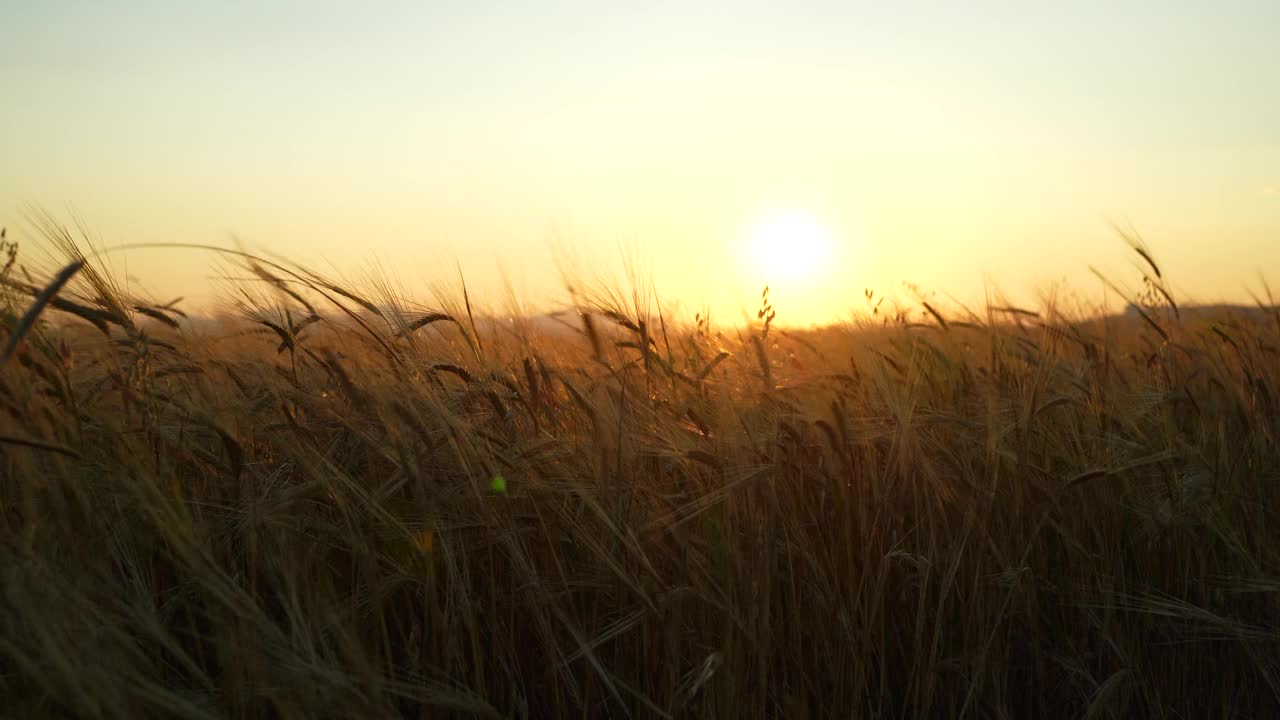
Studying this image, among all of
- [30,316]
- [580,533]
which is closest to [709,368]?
[580,533]

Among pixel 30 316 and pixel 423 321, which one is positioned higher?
pixel 30 316

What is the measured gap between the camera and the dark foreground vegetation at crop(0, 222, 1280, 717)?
1.09 metres

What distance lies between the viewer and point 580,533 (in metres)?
1.29

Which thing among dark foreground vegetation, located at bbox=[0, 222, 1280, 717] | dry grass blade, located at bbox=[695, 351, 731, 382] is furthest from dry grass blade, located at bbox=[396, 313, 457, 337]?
dry grass blade, located at bbox=[695, 351, 731, 382]

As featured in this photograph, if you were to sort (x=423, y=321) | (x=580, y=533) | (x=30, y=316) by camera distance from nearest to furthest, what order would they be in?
(x=30, y=316) < (x=580, y=533) < (x=423, y=321)

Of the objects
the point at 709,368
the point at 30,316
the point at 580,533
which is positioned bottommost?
the point at 580,533

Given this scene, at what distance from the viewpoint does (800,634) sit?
1359mm

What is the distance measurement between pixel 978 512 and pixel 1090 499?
31cm

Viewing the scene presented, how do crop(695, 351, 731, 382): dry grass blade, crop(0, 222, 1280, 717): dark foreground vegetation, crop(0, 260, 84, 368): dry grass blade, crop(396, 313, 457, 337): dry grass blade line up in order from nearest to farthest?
crop(0, 260, 84, 368): dry grass blade, crop(0, 222, 1280, 717): dark foreground vegetation, crop(396, 313, 457, 337): dry grass blade, crop(695, 351, 731, 382): dry grass blade

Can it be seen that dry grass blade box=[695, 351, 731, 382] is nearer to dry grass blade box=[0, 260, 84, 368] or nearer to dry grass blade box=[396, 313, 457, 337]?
dry grass blade box=[396, 313, 457, 337]

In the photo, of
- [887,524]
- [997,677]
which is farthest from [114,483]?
[997,677]

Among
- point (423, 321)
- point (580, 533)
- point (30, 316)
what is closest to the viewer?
point (30, 316)

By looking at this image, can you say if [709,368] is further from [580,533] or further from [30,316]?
[30,316]

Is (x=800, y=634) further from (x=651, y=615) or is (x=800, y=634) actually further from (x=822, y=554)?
(x=651, y=615)
